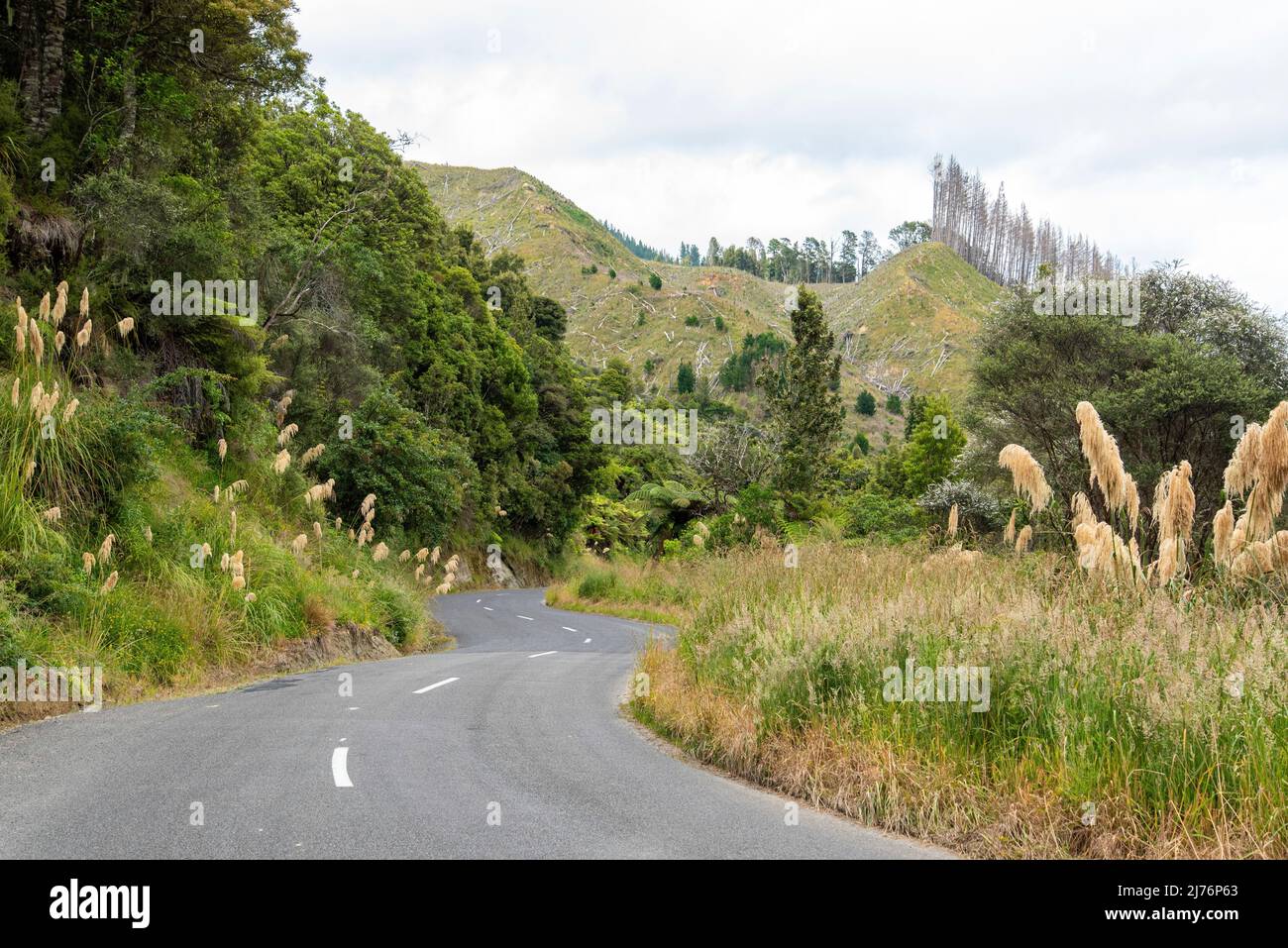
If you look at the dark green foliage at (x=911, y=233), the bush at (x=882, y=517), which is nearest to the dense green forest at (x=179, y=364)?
the bush at (x=882, y=517)

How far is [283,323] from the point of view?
91.2ft

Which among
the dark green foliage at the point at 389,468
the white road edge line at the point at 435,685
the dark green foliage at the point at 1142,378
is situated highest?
the dark green foliage at the point at 1142,378

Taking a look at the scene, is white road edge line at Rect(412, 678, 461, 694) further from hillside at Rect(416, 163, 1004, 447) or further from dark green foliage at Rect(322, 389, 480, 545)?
hillside at Rect(416, 163, 1004, 447)

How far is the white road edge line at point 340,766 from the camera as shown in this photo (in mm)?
7077

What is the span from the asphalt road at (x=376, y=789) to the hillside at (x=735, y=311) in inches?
3787

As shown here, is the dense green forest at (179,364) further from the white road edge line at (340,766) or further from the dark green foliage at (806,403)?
the dark green foliage at (806,403)

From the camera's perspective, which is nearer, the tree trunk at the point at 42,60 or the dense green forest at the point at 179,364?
the dense green forest at the point at 179,364

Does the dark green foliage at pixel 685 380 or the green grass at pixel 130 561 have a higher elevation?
the dark green foliage at pixel 685 380

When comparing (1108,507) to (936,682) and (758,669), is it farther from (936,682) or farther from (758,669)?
(758,669)

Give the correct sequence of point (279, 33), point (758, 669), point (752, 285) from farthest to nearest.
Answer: point (752, 285) < point (279, 33) < point (758, 669)

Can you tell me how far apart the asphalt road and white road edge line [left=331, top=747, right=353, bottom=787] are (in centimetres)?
2

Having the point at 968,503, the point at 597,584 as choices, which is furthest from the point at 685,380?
the point at 968,503

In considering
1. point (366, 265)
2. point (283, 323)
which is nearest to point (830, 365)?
point (366, 265)
